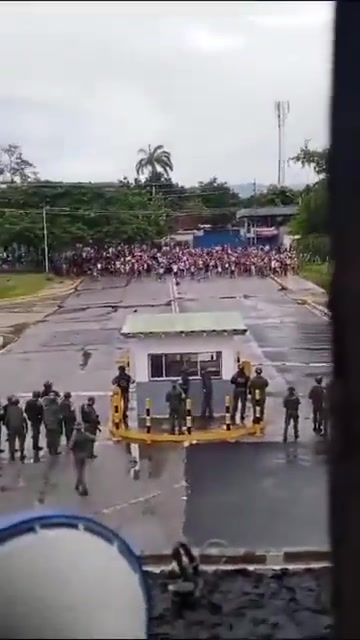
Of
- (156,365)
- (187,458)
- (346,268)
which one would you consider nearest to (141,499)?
(187,458)

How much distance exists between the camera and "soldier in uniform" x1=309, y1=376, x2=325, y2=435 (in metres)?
2.05

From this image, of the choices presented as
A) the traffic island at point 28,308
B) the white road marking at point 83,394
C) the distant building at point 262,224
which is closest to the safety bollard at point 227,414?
the white road marking at point 83,394

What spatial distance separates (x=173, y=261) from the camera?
2225 mm

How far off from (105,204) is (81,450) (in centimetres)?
69

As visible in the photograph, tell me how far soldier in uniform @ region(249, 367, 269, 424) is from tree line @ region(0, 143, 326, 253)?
1.47ft

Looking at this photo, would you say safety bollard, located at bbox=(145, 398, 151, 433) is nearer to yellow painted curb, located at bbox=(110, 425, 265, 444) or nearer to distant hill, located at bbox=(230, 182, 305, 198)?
yellow painted curb, located at bbox=(110, 425, 265, 444)

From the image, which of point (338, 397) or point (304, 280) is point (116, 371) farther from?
point (338, 397)

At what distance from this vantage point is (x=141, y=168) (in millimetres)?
2139

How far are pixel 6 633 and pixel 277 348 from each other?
3.62ft

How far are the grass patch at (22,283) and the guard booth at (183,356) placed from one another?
291 millimetres

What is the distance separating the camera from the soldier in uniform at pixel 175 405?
2.11 meters

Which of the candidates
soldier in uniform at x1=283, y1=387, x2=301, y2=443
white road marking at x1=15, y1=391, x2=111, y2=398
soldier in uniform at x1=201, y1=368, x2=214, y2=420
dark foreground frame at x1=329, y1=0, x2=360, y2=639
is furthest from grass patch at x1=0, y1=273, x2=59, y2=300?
dark foreground frame at x1=329, y1=0, x2=360, y2=639

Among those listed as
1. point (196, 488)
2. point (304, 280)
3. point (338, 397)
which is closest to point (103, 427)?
point (196, 488)

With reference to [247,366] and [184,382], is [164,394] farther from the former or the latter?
[247,366]
